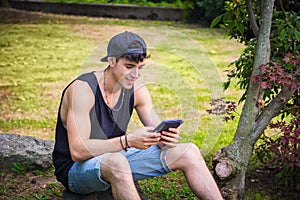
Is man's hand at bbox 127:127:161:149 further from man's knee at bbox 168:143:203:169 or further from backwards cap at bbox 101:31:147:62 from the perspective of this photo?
backwards cap at bbox 101:31:147:62

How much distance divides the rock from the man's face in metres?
1.34

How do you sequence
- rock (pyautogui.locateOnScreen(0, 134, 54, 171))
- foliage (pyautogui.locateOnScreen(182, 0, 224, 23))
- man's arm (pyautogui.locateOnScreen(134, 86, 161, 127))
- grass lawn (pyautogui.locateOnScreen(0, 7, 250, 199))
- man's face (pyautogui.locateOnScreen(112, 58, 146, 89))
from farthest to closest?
foliage (pyautogui.locateOnScreen(182, 0, 224, 23)), grass lawn (pyautogui.locateOnScreen(0, 7, 250, 199)), rock (pyautogui.locateOnScreen(0, 134, 54, 171)), man's arm (pyautogui.locateOnScreen(134, 86, 161, 127)), man's face (pyautogui.locateOnScreen(112, 58, 146, 89))

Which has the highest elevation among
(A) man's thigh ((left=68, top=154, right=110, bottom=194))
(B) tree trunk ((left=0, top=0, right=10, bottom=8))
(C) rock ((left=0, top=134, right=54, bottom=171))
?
(A) man's thigh ((left=68, top=154, right=110, bottom=194))

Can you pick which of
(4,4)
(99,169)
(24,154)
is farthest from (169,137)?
(4,4)

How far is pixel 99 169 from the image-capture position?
3168 mm

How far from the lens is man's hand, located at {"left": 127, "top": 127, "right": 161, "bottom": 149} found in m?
3.20

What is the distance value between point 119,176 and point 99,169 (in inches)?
5.2

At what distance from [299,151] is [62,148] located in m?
1.49

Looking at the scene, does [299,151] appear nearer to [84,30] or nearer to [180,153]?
[180,153]

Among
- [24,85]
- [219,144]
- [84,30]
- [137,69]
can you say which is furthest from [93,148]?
[84,30]

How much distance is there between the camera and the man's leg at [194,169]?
131 inches

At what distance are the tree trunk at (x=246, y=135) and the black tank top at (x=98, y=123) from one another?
69 cm

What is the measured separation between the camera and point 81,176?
3234mm

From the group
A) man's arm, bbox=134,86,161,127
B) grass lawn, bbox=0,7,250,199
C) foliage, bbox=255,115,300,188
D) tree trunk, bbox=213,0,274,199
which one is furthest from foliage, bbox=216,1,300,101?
man's arm, bbox=134,86,161,127
